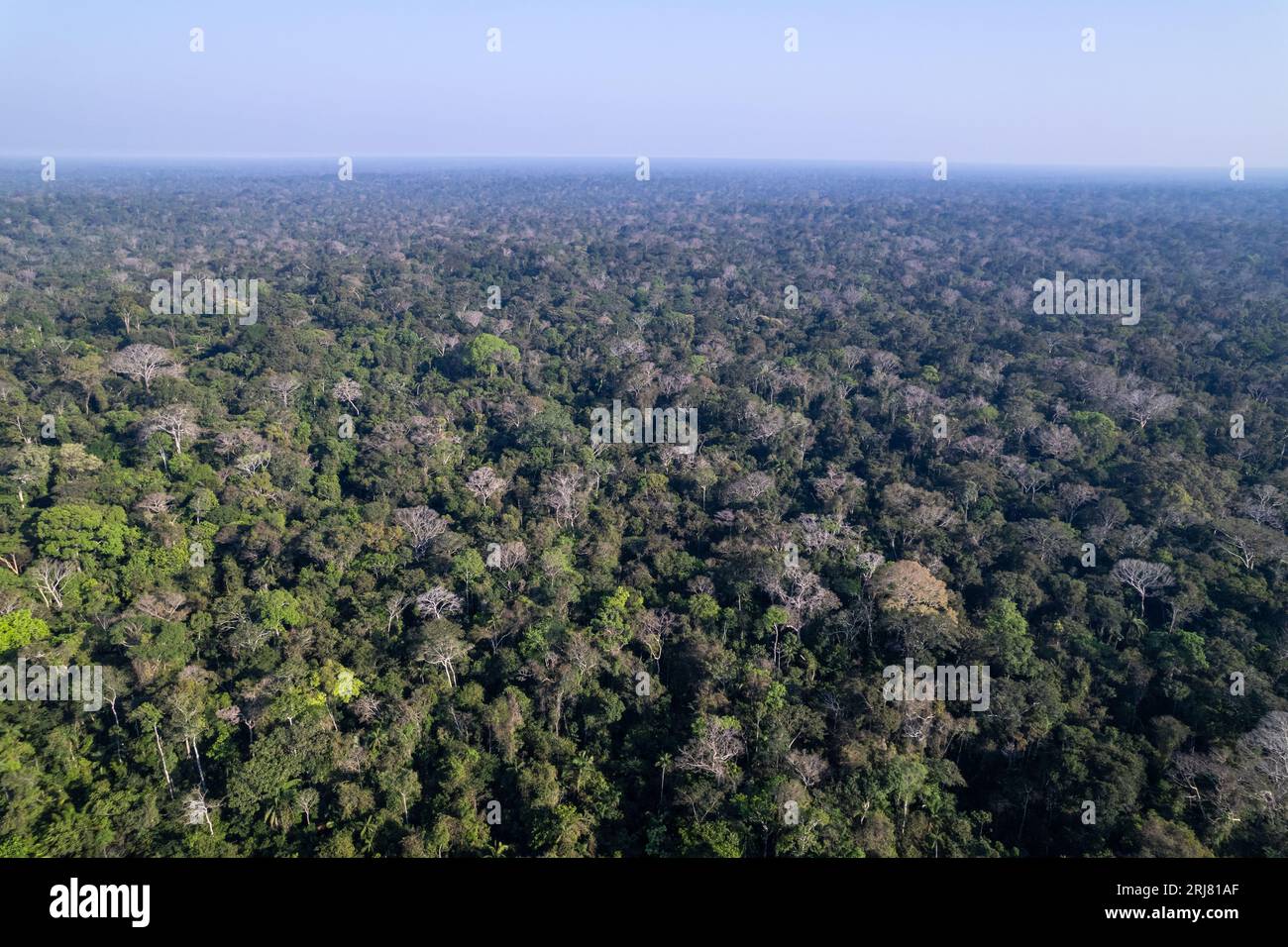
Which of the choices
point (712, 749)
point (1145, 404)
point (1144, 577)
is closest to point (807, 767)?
point (712, 749)

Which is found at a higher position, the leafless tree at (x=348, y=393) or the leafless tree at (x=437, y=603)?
the leafless tree at (x=348, y=393)

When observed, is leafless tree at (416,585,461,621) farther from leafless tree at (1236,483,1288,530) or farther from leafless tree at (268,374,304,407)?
leafless tree at (1236,483,1288,530)

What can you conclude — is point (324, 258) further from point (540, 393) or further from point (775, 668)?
point (775, 668)

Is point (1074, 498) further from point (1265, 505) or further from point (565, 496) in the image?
point (565, 496)

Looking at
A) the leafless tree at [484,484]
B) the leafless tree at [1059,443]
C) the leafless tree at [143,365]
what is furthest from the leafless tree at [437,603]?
the leafless tree at [1059,443]

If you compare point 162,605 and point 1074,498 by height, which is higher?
point 1074,498

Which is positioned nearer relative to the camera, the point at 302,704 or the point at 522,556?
the point at 302,704

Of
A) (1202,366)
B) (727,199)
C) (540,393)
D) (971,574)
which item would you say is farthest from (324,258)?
(727,199)

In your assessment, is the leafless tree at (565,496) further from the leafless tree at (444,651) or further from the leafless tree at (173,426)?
the leafless tree at (173,426)
